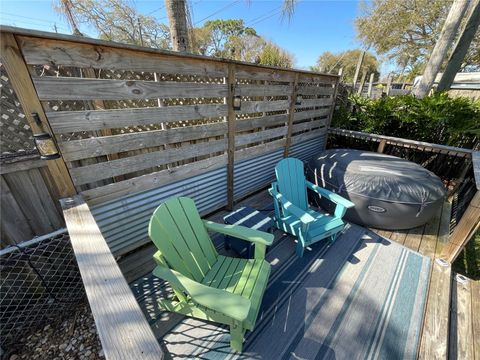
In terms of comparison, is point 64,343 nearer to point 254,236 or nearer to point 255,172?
point 254,236

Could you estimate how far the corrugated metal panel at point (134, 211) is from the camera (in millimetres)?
1840

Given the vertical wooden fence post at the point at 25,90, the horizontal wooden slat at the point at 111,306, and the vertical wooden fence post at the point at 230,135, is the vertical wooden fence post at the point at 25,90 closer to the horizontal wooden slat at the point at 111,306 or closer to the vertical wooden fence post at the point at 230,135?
the horizontal wooden slat at the point at 111,306

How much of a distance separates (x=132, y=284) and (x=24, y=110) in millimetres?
1572

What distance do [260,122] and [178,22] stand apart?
1.70 m

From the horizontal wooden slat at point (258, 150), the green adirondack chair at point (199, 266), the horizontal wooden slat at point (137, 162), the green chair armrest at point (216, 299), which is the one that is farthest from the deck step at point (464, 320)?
the horizontal wooden slat at point (137, 162)

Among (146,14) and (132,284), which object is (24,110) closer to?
(132,284)

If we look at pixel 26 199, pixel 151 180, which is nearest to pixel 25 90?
pixel 26 199

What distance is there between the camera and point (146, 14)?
10.9m

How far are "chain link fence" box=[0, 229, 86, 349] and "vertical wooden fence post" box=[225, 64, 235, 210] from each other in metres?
1.79

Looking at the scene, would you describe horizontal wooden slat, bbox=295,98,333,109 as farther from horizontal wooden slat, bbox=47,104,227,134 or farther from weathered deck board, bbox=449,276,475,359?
weathered deck board, bbox=449,276,475,359

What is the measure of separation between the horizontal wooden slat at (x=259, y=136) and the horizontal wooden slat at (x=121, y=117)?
0.59 metres

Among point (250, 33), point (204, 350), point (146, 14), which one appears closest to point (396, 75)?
point (250, 33)

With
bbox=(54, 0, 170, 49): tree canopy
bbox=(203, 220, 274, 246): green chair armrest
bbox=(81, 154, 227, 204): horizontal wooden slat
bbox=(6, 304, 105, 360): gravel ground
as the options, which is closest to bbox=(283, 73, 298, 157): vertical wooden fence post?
bbox=(81, 154, 227, 204): horizontal wooden slat

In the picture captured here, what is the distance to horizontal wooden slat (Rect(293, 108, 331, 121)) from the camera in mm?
3557
